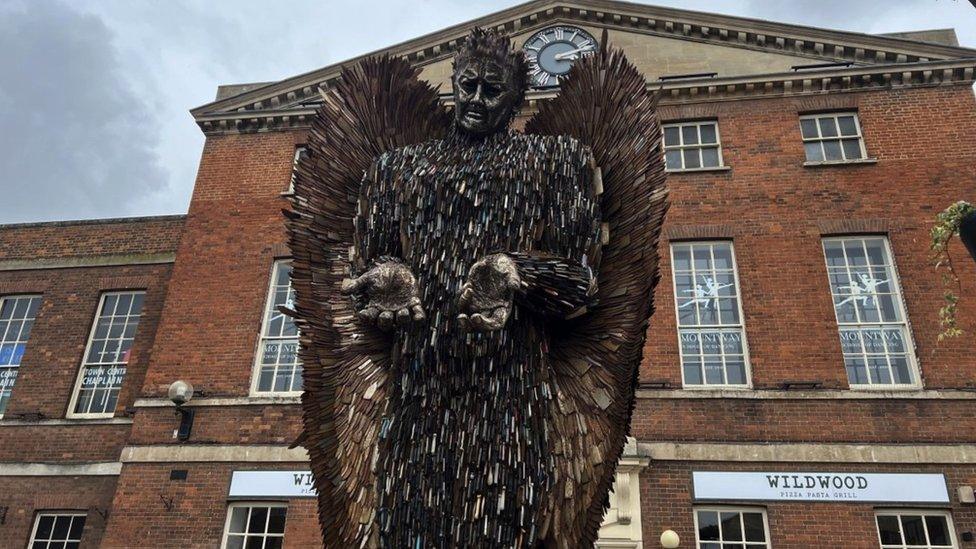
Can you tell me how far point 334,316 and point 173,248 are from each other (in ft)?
43.8

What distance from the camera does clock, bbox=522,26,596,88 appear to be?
15.2m

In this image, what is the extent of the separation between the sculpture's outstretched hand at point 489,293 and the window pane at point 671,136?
1188 centimetres

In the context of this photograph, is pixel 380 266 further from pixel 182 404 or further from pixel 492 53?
pixel 182 404

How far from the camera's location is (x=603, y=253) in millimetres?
2727

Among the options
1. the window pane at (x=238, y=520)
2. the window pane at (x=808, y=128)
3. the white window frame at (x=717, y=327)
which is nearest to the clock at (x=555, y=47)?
the window pane at (x=808, y=128)

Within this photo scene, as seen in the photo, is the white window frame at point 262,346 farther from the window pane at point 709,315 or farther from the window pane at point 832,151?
the window pane at point 832,151

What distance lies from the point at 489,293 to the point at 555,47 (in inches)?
561

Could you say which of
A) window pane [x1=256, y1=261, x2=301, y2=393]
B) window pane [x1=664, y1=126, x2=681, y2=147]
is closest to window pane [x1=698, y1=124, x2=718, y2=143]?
window pane [x1=664, y1=126, x2=681, y2=147]

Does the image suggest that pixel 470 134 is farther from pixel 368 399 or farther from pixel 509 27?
pixel 509 27

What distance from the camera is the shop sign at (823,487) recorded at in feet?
32.7

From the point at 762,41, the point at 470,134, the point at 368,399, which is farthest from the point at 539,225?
the point at 762,41

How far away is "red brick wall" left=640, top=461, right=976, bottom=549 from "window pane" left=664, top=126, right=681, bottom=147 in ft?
20.3

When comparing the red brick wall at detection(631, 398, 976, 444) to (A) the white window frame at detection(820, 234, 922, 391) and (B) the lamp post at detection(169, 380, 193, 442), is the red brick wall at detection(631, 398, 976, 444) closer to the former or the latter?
(A) the white window frame at detection(820, 234, 922, 391)

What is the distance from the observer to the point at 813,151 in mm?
12977
